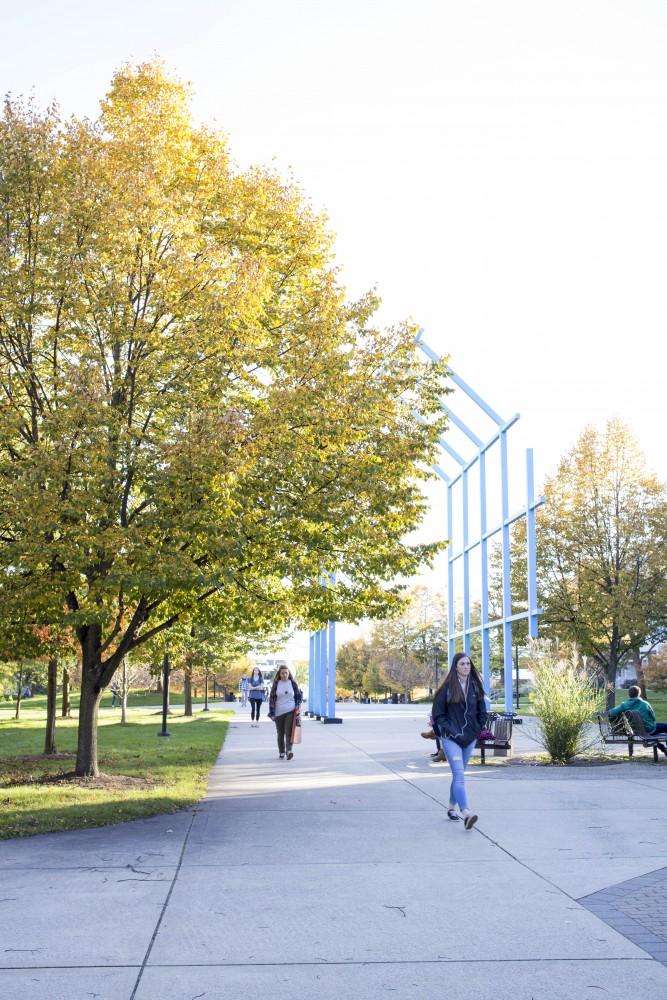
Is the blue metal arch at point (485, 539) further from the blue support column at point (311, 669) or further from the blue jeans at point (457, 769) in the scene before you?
the blue jeans at point (457, 769)

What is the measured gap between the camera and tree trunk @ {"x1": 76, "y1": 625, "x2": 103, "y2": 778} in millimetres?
13477

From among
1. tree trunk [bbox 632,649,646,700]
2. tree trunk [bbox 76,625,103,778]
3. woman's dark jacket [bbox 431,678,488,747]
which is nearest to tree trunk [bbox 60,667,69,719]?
tree trunk [bbox 76,625,103,778]

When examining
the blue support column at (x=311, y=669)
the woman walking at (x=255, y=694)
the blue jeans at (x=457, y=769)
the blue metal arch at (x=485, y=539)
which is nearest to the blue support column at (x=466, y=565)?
the blue metal arch at (x=485, y=539)

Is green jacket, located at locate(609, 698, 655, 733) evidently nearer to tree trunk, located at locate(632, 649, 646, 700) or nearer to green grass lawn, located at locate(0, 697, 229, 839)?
green grass lawn, located at locate(0, 697, 229, 839)

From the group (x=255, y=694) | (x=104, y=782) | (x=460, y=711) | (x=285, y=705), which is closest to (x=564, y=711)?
(x=285, y=705)

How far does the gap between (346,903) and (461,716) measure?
156 inches

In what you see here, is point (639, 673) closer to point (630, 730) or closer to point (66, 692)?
point (66, 692)

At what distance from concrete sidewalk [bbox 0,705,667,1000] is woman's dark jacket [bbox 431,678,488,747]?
866 mm

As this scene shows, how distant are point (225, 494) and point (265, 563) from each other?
4.51ft

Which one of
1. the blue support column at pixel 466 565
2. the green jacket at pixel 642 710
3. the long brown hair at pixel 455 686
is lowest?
the green jacket at pixel 642 710

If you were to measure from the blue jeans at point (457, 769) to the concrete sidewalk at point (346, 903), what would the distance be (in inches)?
10.6

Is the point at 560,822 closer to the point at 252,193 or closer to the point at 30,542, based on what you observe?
the point at 30,542

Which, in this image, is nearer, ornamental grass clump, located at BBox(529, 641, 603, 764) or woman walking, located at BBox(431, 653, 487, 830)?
woman walking, located at BBox(431, 653, 487, 830)

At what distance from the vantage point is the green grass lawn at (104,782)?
10084 millimetres
